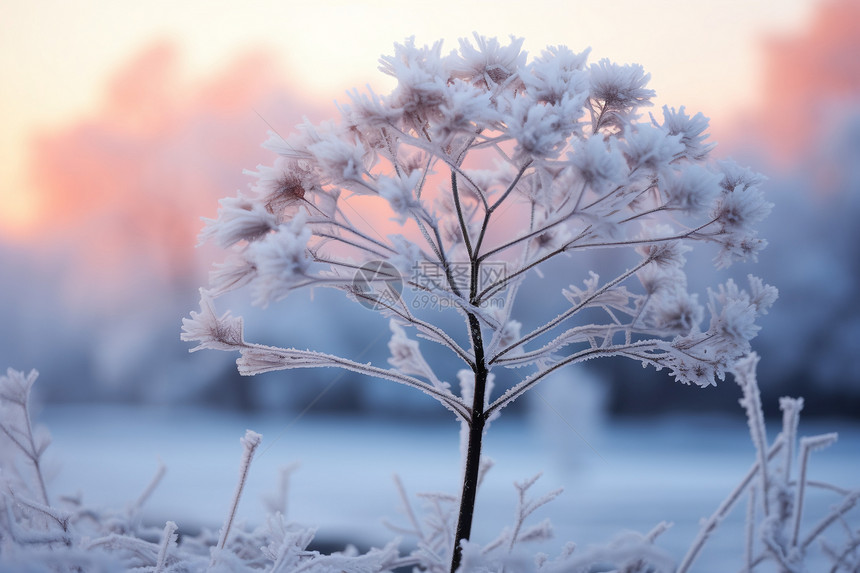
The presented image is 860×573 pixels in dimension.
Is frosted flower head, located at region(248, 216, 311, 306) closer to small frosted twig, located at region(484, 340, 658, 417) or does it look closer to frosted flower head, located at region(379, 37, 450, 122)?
frosted flower head, located at region(379, 37, 450, 122)

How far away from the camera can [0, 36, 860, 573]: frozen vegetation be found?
1.68 ft

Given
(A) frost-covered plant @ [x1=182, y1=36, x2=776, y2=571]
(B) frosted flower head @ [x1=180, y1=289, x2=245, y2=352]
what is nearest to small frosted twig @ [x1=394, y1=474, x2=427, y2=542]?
(A) frost-covered plant @ [x1=182, y1=36, x2=776, y2=571]

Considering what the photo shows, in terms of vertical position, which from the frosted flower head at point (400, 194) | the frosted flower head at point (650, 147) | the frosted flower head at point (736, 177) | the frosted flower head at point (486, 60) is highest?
the frosted flower head at point (486, 60)

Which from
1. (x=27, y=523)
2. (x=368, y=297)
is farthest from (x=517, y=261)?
(x=27, y=523)

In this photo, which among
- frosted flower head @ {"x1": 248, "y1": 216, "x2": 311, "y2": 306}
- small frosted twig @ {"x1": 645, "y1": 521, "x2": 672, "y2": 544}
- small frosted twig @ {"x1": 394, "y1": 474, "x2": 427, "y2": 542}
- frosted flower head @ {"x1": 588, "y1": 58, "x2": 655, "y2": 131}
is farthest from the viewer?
small frosted twig @ {"x1": 394, "y1": 474, "x2": 427, "y2": 542}

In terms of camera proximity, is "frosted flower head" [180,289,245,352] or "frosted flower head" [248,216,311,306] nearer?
"frosted flower head" [248,216,311,306]

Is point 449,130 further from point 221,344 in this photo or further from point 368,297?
point 221,344

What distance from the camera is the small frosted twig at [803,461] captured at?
0.65 metres

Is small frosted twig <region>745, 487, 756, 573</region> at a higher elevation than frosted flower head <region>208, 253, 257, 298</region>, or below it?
below

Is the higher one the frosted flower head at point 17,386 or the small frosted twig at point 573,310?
the small frosted twig at point 573,310

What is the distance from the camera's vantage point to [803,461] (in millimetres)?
669

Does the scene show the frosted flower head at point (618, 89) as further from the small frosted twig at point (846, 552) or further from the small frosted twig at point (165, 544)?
the small frosted twig at point (165, 544)

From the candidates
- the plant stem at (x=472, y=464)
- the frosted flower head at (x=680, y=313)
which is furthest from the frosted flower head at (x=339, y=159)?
the frosted flower head at (x=680, y=313)

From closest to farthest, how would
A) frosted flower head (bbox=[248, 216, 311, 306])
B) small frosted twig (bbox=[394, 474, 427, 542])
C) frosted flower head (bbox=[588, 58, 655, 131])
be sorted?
frosted flower head (bbox=[248, 216, 311, 306])
frosted flower head (bbox=[588, 58, 655, 131])
small frosted twig (bbox=[394, 474, 427, 542])
